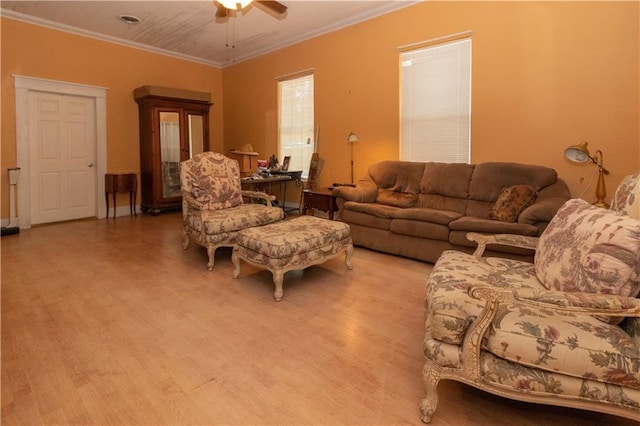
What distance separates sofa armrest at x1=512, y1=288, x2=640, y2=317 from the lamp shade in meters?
2.26

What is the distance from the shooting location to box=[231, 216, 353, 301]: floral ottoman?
2.75 metres

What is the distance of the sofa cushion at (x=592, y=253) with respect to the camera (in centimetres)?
138

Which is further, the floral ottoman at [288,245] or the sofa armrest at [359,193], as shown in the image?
the sofa armrest at [359,193]

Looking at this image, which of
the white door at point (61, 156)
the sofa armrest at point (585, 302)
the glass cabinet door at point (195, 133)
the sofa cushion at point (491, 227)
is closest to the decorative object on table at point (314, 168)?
the glass cabinet door at point (195, 133)

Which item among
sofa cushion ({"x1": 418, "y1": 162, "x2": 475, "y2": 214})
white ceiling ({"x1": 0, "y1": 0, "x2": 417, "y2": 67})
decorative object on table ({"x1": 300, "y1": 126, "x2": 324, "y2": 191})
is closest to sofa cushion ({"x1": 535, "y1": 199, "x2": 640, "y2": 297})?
sofa cushion ({"x1": 418, "y1": 162, "x2": 475, "y2": 214})

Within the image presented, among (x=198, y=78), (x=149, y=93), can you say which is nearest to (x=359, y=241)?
(x=149, y=93)

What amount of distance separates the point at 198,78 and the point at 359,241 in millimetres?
4926

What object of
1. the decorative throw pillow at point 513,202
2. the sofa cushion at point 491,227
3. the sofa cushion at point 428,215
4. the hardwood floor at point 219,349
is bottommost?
the hardwood floor at point 219,349

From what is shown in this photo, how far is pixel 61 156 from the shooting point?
5574 mm

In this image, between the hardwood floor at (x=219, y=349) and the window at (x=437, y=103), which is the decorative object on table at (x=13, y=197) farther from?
the window at (x=437, y=103)

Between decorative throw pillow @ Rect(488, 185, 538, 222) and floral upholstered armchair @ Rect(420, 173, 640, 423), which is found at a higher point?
decorative throw pillow @ Rect(488, 185, 538, 222)

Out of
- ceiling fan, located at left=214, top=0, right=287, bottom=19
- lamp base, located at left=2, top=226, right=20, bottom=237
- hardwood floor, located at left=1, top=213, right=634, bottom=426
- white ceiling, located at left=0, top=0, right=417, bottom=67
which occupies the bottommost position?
hardwood floor, located at left=1, top=213, right=634, bottom=426

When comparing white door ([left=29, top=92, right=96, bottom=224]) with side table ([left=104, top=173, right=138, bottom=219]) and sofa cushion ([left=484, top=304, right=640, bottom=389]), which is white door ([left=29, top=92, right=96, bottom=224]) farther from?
sofa cushion ([left=484, top=304, right=640, bottom=389])

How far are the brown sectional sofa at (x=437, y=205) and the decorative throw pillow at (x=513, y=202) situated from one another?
78 mm
